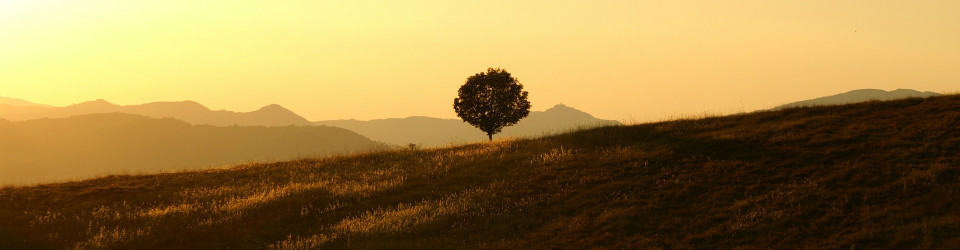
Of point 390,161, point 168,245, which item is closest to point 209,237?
point 168,245

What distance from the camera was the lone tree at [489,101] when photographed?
57.4m

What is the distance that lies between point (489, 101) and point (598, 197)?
117 ft

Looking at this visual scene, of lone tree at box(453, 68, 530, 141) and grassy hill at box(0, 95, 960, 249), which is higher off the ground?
lone tree at box(453, 68, 530, 141)

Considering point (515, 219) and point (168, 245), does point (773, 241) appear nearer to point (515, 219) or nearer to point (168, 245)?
point (515, 219)

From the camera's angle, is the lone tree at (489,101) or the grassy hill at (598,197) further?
the lone tree at (489,101)

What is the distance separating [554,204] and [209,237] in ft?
36.6

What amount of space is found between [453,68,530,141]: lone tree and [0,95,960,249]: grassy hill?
922 inches

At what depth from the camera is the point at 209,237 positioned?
22.0 meters

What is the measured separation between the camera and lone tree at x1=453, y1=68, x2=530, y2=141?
2261 inches

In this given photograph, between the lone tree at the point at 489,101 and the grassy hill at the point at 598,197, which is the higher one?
the lone tree at the point at 489,101

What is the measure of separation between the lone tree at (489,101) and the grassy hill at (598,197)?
23411 millimetres

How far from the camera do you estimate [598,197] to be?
882 inches

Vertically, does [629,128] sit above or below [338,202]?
above

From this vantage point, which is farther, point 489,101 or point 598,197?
point 489,101
